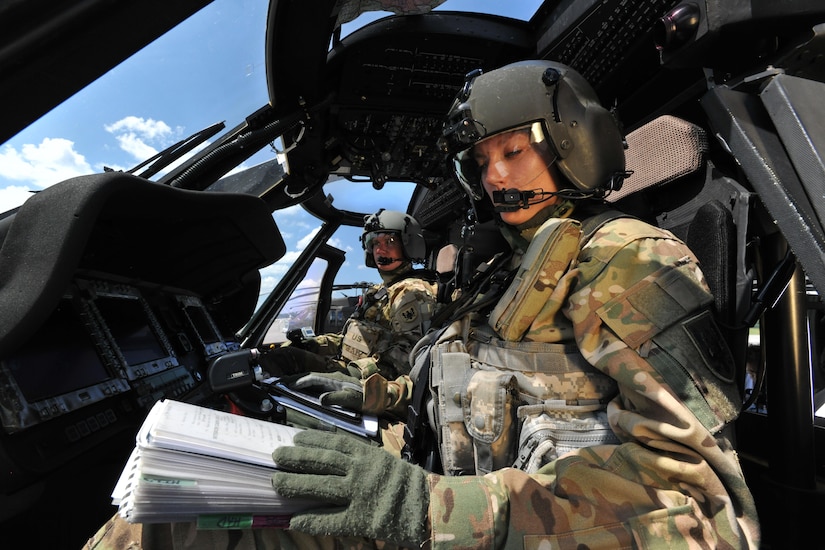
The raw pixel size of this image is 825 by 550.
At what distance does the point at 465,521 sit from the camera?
2.48ft

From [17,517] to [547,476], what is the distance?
1.09 m

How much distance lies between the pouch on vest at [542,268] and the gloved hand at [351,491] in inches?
18.9

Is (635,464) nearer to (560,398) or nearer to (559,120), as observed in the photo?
(560,398)

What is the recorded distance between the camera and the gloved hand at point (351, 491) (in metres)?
0.71

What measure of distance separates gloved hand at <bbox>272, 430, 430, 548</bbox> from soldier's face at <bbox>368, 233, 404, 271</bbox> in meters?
3.14

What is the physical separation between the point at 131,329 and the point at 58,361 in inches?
16.5

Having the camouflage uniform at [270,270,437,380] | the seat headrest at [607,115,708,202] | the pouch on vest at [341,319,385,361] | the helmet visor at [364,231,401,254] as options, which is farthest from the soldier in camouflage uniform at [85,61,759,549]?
the helmet visor at [364,231,401,254]

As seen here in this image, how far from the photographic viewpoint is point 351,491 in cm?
74

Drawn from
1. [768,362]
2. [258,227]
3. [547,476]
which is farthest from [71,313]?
[768,362]

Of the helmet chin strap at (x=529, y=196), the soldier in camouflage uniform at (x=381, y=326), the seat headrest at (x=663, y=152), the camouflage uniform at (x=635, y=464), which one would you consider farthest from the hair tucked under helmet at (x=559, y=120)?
the soldier in camouflage uniform at (x=381, y=326)

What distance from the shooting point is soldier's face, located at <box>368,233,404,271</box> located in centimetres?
390

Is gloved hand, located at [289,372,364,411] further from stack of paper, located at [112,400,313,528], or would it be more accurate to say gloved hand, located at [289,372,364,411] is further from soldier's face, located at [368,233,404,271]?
soldier's face, located at [368,233,404,271]

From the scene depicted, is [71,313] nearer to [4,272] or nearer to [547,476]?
[4,272]

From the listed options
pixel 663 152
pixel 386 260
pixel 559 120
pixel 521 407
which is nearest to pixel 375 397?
pixel 521 407
